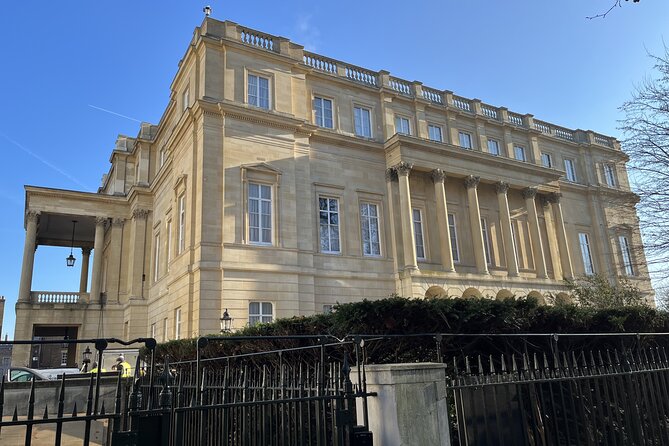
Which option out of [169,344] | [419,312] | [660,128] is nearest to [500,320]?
[419,312]

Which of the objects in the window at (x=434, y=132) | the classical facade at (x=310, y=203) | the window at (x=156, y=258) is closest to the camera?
the classical facade at (x=310, y=203)

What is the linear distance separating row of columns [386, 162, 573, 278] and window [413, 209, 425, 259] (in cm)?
105

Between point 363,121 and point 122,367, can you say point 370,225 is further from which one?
point 122,367

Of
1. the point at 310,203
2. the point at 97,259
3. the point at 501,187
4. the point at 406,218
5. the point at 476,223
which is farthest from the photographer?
the point at 97,259

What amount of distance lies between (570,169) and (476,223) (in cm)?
1463

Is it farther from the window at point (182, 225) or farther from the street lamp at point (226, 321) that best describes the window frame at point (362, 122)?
the street lamp at point (226, 321)

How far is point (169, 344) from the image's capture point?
16.6 m

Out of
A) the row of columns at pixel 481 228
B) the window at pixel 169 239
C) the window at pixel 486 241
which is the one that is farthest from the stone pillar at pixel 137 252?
the window at pixel 486 241

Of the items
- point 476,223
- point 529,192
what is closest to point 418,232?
point 476,223

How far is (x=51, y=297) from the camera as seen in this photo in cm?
3400

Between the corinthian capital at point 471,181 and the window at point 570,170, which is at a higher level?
the window at point 570,170

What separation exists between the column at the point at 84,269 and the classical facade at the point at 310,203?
673cm

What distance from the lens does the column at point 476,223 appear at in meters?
28.7

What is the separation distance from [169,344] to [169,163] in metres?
15.1
